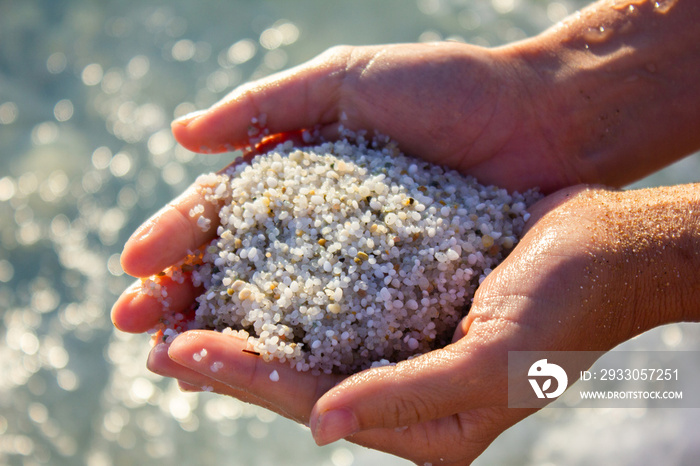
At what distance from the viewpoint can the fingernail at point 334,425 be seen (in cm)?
116

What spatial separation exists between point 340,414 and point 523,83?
1390mm

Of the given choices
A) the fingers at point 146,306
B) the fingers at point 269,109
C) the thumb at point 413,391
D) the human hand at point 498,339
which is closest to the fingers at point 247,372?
the human hand at point 498,339

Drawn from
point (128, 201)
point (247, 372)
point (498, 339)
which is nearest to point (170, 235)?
point (247, 372)

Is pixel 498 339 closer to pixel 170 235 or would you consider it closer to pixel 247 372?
pixel 247 372

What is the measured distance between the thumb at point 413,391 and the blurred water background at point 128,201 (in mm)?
1338

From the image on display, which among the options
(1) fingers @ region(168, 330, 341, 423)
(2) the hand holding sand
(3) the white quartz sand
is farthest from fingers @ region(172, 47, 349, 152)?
(1) fingers @ region(168, 330, 341, 423)

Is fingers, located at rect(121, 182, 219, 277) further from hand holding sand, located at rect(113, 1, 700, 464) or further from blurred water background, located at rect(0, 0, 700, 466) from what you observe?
blurred water background, located at rect(0, 0, 700, 466)

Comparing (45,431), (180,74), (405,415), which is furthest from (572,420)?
(180,74)

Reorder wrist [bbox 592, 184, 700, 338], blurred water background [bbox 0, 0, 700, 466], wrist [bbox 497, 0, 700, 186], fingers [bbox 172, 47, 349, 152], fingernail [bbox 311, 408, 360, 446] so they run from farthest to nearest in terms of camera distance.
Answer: blurred water background [bbox 0, 0, 700, 466] < wrist [bbox 497, 0, 700, 186] < fingers [bbox 172, 47, 349, 152] < wrist [bbox 592, 184, 700, 338] < fingernail [bbox 311, 408, 360, 446]

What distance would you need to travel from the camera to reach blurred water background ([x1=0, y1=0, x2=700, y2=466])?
2.50 metres

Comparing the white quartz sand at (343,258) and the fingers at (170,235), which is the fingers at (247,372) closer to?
the white quartz sand at (343,258)

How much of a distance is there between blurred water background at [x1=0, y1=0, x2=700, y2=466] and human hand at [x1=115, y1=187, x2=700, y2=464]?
1.17m

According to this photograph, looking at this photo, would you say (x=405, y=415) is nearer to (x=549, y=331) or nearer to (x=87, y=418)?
(x=549, y=331)

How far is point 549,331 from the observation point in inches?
50.4
